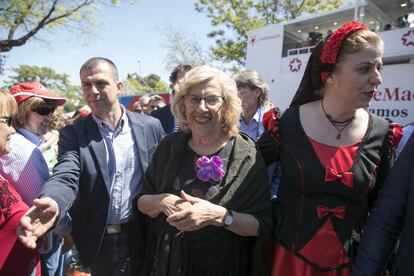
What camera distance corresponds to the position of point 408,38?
10.4 m

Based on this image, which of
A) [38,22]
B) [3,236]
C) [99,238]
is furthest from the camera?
[38,22]

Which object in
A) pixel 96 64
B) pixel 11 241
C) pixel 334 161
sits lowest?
pixel 11 241

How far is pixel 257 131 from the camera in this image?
4.07 metres

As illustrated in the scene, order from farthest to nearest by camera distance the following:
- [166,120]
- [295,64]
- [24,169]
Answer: [295,64] → [166,120] → [24,169]

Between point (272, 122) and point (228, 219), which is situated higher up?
point (272, 122)

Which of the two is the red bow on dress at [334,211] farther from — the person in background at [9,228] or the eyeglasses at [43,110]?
the eyeglasses at [43,110]

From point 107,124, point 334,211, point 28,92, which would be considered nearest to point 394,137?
point 334,211

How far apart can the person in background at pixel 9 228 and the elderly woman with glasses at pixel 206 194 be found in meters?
0.65

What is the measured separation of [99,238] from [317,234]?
56.9 inches

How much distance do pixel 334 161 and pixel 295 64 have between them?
520 inches

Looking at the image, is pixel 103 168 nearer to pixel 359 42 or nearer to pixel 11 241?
pixel 11 241

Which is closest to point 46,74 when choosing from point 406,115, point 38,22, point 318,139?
point 38,22

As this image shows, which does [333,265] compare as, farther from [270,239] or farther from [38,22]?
[38,22]

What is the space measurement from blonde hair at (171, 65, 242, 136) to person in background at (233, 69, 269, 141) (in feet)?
6.11
